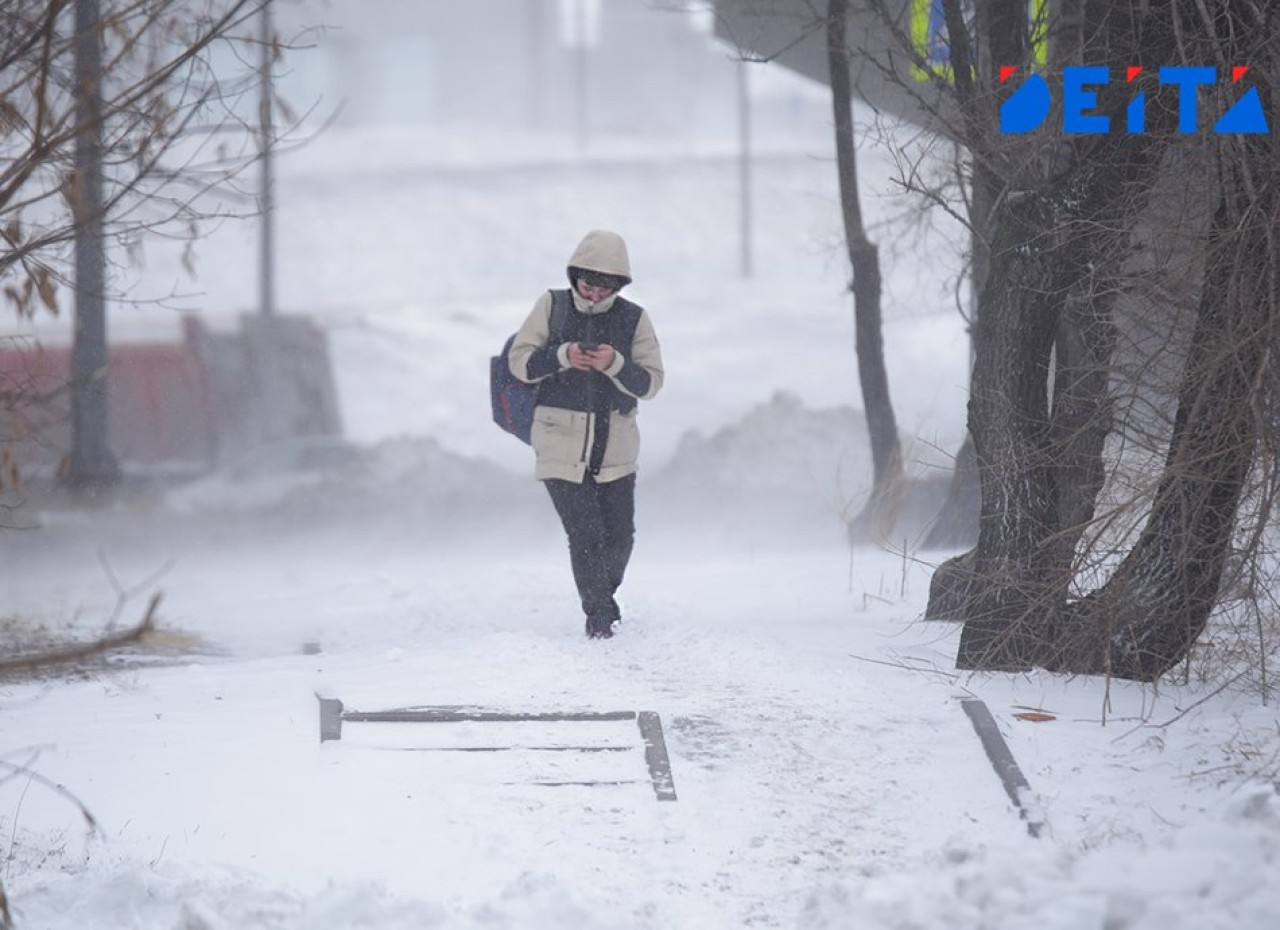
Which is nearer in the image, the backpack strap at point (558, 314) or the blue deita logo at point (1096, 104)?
the blue deita logo at point (1096, 104)

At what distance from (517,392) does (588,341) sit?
41 centimetres

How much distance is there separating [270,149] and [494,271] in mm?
27212

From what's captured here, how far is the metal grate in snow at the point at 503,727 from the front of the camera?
17.5ft

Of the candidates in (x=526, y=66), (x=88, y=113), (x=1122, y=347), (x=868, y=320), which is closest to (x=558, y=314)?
(x=1122, y=347)

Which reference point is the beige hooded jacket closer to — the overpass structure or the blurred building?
the overpass structure

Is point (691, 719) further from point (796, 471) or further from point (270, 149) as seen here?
point (796, 471)

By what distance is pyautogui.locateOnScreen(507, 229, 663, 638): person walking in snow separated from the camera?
6855mm

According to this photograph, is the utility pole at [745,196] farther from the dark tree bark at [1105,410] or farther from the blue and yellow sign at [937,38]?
the dark tree bark at [1105,410]

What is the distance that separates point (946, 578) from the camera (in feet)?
25.4

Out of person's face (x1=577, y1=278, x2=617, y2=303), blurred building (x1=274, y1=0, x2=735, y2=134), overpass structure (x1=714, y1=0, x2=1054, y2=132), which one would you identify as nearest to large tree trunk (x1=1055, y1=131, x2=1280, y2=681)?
overpass structure (x1=714, y1=0, x2=1054, y2=132)

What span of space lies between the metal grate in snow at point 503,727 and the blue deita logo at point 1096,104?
2.97 meters

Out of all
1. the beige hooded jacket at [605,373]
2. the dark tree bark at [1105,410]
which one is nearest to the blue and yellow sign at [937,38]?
the dark tree bark at [1105,410]

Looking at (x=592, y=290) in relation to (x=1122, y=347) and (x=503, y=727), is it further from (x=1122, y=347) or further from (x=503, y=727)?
(x=1122, y=347)

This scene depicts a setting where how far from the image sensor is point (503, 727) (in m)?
5.57
